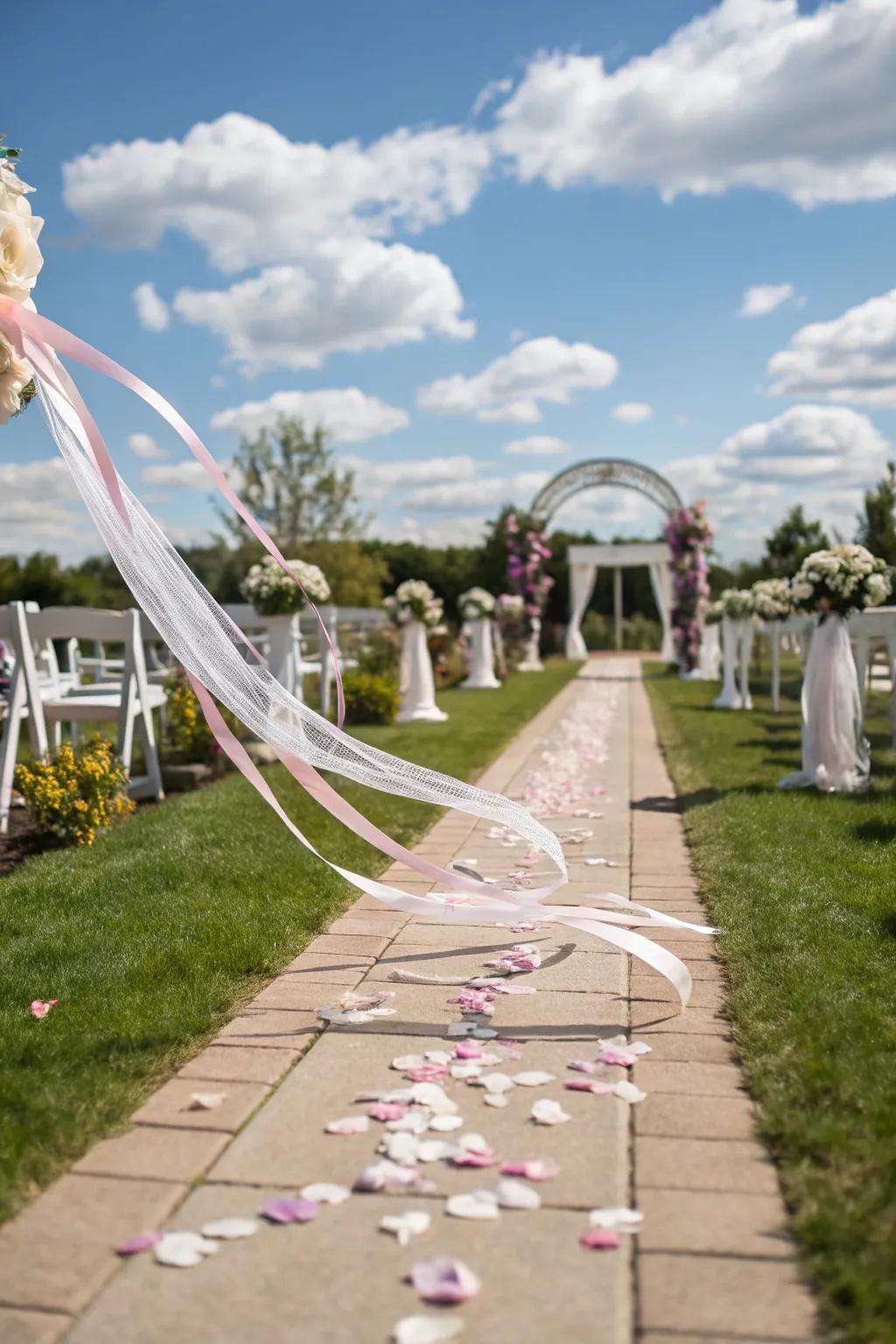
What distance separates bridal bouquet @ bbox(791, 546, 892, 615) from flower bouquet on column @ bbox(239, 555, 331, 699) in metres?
4.41

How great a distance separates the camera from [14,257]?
3.03 metres

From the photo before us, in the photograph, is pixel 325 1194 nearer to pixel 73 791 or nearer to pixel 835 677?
pixel 73 791

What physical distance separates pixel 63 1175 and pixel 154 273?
10238 millimetres

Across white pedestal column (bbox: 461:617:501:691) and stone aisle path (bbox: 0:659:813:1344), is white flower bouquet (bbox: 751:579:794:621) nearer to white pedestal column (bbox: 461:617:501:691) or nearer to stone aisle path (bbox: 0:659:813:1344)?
white pedestal column (bbox: 461:617:501:691)

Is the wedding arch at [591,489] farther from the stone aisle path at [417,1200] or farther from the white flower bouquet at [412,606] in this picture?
the stone aisle path at [417,1200]

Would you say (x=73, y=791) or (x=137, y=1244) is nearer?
(x=137, y=1244)

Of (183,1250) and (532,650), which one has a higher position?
(532,650)

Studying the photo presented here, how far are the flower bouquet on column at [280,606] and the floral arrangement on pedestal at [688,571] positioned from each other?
1200 cm

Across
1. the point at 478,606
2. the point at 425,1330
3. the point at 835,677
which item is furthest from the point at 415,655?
the point at 425,1330

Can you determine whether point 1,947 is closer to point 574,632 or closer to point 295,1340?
point 295,1340

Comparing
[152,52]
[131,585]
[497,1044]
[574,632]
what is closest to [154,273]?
[152,52]

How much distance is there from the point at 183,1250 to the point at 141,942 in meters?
2.04

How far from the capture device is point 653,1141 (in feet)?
8.21

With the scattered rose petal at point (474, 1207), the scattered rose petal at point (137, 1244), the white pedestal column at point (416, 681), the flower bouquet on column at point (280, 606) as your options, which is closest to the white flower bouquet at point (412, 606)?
the white pedestal column at point (416, 681)
